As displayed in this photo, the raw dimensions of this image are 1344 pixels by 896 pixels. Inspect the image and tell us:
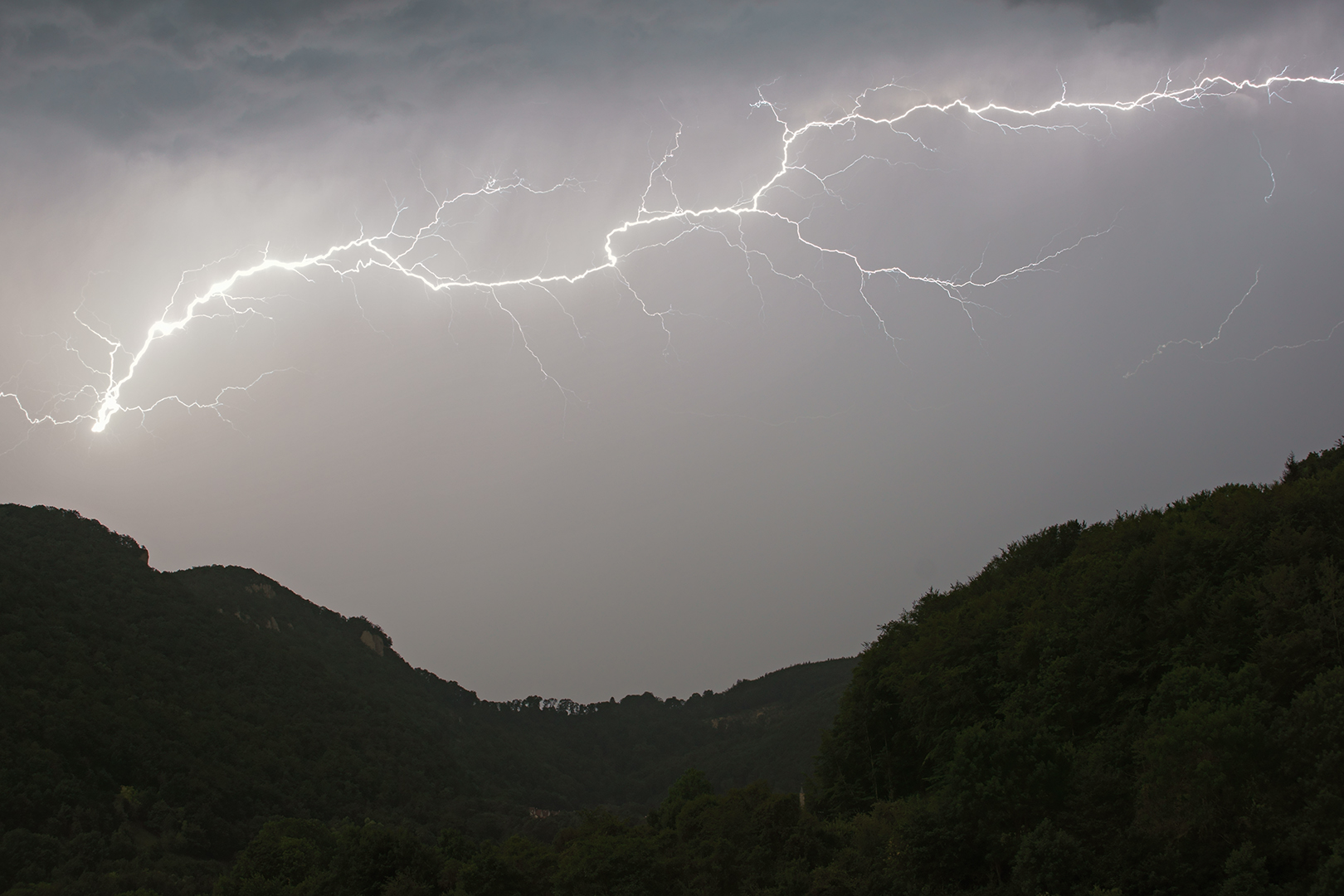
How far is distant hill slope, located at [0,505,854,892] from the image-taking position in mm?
35875

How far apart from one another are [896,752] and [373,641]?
76.6 metres

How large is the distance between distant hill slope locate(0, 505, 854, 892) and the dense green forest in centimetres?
21

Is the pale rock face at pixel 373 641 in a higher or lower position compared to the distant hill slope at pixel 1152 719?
higher

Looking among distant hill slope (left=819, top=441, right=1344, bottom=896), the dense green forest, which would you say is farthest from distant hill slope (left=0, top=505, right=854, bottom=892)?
distant hill slope (left=819, top=441, right=1344, bottom=896)

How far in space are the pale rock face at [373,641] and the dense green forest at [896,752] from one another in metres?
32.5

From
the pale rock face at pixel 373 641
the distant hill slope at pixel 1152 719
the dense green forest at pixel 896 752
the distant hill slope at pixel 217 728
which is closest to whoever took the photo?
the distant hill slope at pixel 1152 719

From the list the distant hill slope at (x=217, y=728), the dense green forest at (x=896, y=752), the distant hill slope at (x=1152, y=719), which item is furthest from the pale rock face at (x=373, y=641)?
the distant hill slope at (x=1152, y=719)

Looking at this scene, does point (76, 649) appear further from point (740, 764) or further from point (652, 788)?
point (652, 788)

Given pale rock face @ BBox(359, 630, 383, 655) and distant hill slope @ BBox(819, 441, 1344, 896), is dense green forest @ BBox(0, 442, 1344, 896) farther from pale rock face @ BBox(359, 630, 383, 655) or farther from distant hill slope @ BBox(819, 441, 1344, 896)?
pale rock face @ BBox(359, 630, 383, 655)

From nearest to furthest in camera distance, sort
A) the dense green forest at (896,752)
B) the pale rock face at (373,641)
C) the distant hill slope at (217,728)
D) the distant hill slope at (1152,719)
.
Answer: the distant hill slope at (1152,719) < the dense green forest at (896,752) < the distant hill slope at (217,728) < the pale rock face at (373,641)

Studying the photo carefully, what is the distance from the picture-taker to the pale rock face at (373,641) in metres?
93.4

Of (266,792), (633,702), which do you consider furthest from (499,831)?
(633,702)

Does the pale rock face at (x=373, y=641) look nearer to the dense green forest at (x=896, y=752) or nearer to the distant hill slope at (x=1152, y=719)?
the dense green forest at (x=896, y=752)

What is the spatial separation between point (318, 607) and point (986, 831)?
290ft
